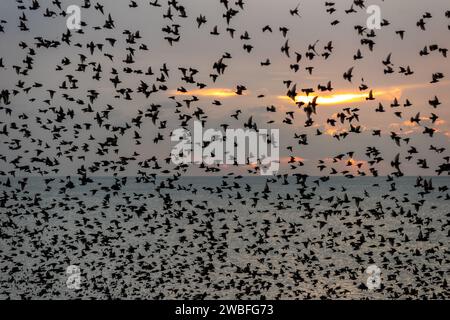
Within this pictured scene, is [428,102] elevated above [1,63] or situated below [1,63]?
below

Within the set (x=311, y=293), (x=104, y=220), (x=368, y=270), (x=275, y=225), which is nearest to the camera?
(x=311, y=293)

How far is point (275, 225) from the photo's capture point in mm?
148375

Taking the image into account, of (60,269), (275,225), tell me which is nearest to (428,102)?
(60,269)

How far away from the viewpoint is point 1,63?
107 ft

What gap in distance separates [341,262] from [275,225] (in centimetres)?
5846

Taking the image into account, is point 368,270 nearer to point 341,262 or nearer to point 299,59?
point 341,262

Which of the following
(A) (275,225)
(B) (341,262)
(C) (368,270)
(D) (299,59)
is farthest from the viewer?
(A) (275,225)

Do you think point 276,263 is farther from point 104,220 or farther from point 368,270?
point 104,220
